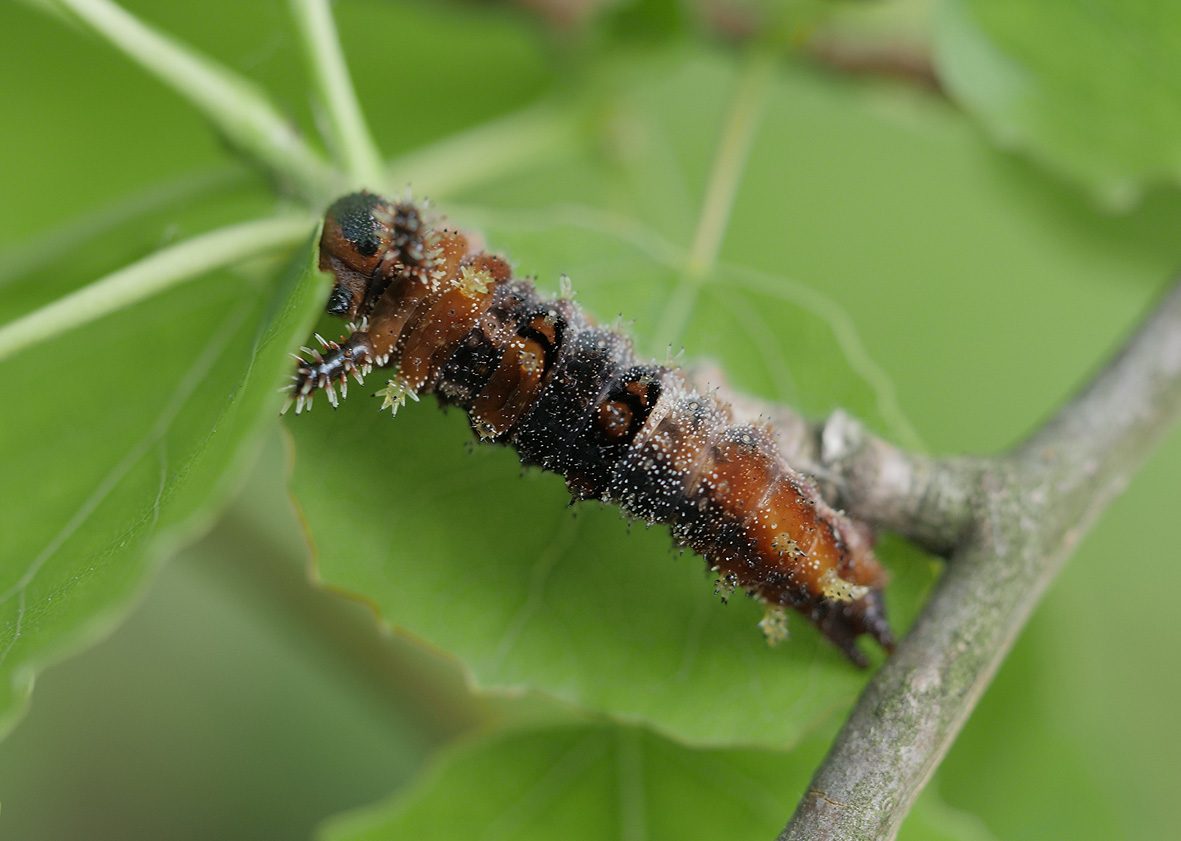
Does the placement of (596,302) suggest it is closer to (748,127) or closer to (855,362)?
(855,362)

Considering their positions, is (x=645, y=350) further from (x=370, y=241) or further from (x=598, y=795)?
(x=598, y=795)

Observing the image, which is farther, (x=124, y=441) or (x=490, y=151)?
(x=490, y=151)

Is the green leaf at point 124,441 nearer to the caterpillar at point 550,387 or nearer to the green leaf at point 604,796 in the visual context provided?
the caterpillar at point 550,387

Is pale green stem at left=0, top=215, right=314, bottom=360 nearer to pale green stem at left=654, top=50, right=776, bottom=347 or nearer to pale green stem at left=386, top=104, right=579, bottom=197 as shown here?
pale green stem at left=654, top=50, right=776, bottom=347

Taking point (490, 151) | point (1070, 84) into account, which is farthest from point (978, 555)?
point (490, 151)

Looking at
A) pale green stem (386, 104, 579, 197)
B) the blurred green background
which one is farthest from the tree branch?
pale green stem (386, 104, 579, 197)

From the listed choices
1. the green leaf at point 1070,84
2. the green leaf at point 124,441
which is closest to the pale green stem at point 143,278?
the green leaf at point 124,441
